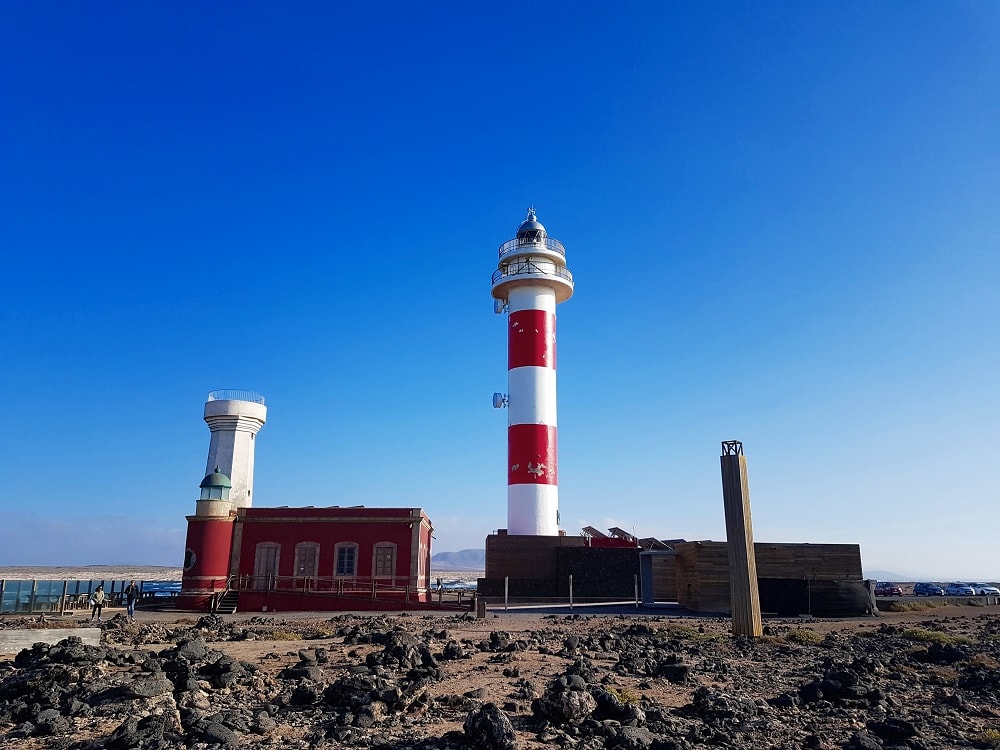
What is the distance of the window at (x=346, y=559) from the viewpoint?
108 feet

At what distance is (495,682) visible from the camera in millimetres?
12742

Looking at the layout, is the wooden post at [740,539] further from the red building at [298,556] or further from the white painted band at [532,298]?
the white painted band at [532,298]

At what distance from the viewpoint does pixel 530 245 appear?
41781 millimetres

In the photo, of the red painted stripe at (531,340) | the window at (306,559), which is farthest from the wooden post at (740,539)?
the red painted stripe at (531,340)

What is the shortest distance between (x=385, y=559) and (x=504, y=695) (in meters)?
22.2

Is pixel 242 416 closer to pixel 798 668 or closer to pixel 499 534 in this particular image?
pixel 499 534

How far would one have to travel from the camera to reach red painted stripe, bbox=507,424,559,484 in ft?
124

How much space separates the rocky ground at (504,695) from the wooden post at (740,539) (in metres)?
0.93

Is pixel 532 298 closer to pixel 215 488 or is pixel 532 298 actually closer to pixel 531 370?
pixel 531 370

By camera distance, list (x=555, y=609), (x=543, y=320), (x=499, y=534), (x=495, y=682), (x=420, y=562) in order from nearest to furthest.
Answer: (x=495, y=682) → (x=555, y=609) → (x=420, y=562) → (x=499, y=534) → (x=543, y=320)

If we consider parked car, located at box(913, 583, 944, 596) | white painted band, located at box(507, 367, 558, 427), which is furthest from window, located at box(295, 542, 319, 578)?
parked car, located at box(913, 583, 944, 596)

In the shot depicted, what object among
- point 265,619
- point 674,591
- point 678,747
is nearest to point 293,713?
point 678,747

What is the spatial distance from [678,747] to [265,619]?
68.3 feet

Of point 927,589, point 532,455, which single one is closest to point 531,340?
point 532,455
